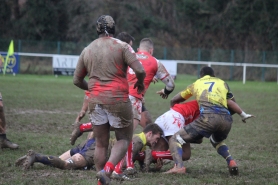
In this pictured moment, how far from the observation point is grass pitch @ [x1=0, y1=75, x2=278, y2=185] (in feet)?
22.5

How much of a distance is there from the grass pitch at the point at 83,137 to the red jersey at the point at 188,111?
753 millimetres

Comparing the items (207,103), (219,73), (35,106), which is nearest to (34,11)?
(219,73)

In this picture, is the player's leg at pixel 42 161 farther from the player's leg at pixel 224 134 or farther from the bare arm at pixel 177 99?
the player's leg at pixel 224 134

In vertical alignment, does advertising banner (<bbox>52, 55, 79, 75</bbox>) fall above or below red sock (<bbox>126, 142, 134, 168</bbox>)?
above

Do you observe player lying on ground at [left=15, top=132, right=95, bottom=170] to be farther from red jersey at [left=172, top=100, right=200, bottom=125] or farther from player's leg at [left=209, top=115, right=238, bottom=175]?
player's leg at [left=209, top=115, right=238, bottom=175]

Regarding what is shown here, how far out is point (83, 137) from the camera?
10969 millimetres

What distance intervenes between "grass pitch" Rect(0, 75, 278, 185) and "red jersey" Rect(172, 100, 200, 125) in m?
0.75

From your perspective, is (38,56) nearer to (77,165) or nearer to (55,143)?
(55,143)

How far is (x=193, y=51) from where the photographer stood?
3781 centimetres

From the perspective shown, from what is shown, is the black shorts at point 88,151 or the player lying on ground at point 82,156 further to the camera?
the black shorts at point 88,151

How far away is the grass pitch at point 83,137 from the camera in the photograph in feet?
22.5

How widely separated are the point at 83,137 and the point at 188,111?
3807 mm

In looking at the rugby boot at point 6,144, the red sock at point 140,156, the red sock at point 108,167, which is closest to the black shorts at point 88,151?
the red sock at point 140,156

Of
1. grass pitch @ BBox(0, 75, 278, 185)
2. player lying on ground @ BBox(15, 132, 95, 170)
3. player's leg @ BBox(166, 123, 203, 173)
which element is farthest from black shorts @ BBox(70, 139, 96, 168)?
player's leg @ BBox(166, 123, 203, 173)
